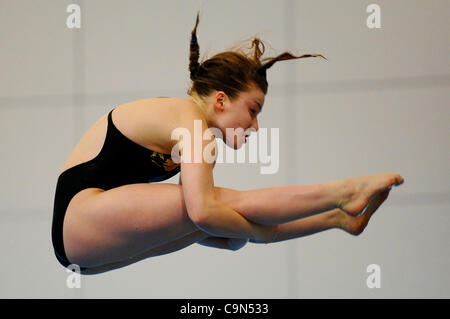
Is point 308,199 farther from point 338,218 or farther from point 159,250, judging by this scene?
point 159,250

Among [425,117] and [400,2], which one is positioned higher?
[400,2]

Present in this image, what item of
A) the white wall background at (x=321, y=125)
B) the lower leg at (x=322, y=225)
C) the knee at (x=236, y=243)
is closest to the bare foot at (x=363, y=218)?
the lower leg at (x=322, y=225)

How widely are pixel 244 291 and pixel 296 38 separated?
108cm

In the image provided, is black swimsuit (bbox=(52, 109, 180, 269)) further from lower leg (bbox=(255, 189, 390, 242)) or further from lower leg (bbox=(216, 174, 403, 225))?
lower leg (bbox=(255, 189, 390, 242))

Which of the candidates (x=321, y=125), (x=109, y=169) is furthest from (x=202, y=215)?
(x=321, y=125)

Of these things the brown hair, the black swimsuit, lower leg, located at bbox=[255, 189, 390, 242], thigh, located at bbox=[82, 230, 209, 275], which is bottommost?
thigh, located at bbox=[82, 230, 209, 275]

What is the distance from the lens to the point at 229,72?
1548 millimetres

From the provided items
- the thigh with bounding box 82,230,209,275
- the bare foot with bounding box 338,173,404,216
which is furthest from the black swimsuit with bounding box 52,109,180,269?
the bare foot with bounding box 338,173,404,216

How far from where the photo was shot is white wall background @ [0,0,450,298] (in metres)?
2.54

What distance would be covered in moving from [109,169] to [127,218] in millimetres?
156

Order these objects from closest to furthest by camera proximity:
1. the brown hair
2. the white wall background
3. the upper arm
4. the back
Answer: the upper arm, the back, the brown hair, the white wall background

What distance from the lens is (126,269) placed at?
2.69 m
